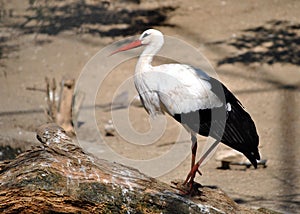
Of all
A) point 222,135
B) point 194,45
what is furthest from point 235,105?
point 194,45

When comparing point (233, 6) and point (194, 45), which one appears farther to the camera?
point (233, 6)

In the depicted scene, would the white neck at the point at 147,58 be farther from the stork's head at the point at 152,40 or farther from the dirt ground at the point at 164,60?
the dirt ground at the point at 164,60

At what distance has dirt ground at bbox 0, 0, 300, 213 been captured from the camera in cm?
767

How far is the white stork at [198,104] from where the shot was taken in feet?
19.0

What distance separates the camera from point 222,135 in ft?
19.0

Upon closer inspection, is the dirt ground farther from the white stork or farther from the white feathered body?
the white feathered body

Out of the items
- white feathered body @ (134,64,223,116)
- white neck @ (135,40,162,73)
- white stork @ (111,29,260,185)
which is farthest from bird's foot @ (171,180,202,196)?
white neck @ (135,40,162,73)

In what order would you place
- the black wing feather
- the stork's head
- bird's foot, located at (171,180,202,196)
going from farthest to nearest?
the stork's head → the black wing feather → bird's foot, located at (171,180,202,196)

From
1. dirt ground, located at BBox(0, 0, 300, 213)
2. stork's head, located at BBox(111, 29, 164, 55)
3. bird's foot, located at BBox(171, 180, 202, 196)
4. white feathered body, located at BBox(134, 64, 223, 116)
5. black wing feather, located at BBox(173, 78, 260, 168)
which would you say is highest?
stork's head, located at BBox(111, 29, 164, 55)

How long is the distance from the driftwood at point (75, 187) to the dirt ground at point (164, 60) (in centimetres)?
186

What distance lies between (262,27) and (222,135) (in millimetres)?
6539

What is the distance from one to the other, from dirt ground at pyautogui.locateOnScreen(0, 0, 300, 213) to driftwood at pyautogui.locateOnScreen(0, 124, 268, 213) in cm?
186

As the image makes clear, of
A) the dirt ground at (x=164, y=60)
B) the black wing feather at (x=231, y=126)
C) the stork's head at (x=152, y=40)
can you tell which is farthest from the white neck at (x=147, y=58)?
the dirt ground at (x=164, y=60)

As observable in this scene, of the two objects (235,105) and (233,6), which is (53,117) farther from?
(233,6)
